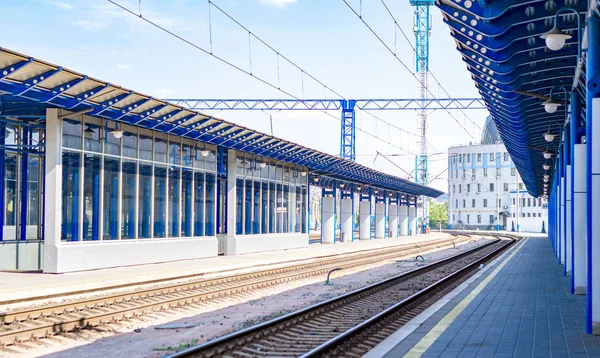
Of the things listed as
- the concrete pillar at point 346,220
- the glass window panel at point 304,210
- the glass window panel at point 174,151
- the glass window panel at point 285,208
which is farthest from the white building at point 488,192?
the glass window panel at point 174,151

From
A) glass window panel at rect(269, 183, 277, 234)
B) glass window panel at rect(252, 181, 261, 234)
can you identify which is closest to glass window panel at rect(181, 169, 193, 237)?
glass window panel at rect(252, 181, 261, 234)

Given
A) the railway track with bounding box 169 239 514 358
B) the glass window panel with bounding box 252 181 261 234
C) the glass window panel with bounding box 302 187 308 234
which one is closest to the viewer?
the railway track with bounding box 169 239 514 358

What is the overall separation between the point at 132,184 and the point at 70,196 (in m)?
3.30

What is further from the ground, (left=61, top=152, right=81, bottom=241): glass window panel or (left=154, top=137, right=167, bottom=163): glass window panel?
(left=154, top=137, right=167, bottom=163): glass window panel

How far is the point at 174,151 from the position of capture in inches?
1107

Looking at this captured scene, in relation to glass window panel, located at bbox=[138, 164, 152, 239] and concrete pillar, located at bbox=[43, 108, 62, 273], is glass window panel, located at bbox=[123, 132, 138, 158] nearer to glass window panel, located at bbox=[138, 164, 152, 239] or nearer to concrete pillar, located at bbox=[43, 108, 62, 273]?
glass window panel, located at bbox=[138, 164, 152, 239]

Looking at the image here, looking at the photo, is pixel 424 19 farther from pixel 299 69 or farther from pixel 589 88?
pixel 589 88

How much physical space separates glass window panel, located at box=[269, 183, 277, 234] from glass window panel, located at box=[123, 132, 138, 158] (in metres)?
12.9

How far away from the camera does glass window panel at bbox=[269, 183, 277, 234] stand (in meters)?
37.7

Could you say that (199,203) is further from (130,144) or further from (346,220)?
(346,220)

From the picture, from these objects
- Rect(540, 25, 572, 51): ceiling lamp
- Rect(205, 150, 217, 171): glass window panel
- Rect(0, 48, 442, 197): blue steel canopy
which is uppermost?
Rect(0, 48, 442, 197): blue steel canopy

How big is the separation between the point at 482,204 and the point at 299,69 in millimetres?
90906

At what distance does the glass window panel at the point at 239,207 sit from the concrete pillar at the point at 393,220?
130ft

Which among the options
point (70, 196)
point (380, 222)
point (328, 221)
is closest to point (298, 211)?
→ point (328, 221)
